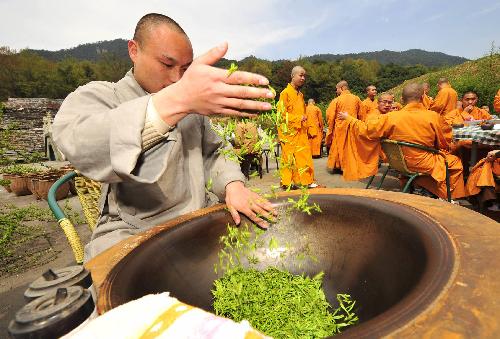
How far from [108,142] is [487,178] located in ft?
16.3

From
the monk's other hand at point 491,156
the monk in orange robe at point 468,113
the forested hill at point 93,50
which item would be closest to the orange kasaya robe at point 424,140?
the monk's other hand at point 491,156

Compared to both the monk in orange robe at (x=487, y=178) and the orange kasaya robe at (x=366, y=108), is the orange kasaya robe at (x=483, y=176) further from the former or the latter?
the orange kasaya robe at (x=366, y=108)

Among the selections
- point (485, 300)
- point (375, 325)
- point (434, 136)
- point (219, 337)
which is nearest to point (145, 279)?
point (219, 337)

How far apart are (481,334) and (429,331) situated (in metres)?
0.10

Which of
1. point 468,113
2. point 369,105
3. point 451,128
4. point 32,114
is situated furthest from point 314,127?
point 32,114

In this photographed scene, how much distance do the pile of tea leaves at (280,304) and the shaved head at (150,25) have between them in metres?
1.48

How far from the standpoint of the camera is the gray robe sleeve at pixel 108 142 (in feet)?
3.64

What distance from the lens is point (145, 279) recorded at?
44.7 inches

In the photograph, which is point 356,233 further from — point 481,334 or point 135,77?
point 135,77

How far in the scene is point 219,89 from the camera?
3.09 feet

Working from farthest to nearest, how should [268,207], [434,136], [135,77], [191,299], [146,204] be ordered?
[434,136] → [135,77] → [146,204] → [268,207] → [191,299]

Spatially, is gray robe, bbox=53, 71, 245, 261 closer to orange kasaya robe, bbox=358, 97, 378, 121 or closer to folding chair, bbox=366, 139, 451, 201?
folding chair, bbox=366, 139, 451, 201

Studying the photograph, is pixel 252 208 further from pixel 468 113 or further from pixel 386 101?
pixel 468 113

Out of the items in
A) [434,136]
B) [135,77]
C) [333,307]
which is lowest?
[333,307]
